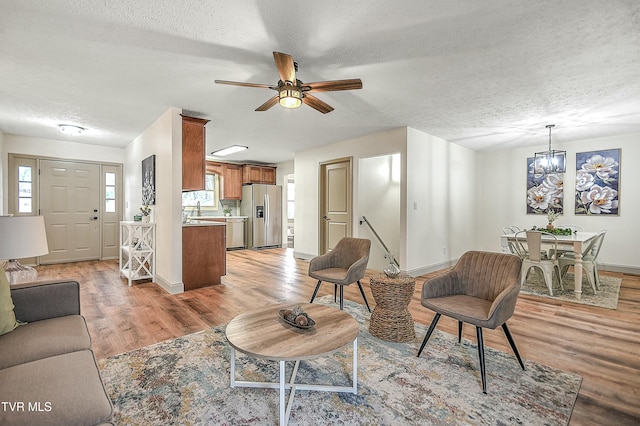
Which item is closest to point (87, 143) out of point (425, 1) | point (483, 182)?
point (425, 1)

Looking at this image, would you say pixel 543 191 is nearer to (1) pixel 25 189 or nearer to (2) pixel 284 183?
(2) pixel 284 183

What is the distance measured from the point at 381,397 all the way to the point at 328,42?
2439 millimetres

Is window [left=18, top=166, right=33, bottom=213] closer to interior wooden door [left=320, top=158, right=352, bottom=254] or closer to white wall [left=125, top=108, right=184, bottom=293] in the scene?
white wall [left=125, top=108, right=184, bottom=293]

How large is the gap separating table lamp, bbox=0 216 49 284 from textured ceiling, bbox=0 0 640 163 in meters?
1.36

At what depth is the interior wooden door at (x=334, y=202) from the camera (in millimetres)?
5574

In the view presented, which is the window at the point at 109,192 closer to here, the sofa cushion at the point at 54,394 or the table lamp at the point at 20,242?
the table lamp at the point at 20,242

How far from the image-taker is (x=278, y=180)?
8562 mm

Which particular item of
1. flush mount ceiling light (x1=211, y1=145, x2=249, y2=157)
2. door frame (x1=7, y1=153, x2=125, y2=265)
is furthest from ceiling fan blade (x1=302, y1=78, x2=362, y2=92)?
door frame (x1=7, y1=153, x2=125, y2=265)

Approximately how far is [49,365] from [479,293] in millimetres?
2634

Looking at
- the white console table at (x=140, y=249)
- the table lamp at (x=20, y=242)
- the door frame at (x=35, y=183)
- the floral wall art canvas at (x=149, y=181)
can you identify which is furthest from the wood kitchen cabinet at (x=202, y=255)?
the door frame at (x=35, y=183)

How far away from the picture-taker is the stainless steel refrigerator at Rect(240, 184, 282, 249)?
790cm

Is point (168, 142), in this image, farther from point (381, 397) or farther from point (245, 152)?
point (381, 397)

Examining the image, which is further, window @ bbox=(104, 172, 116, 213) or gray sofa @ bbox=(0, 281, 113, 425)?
window @ bbox=(104, 172, 116, 213)

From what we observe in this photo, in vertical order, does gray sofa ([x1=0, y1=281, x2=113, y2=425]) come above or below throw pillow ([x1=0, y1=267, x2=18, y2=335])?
below
